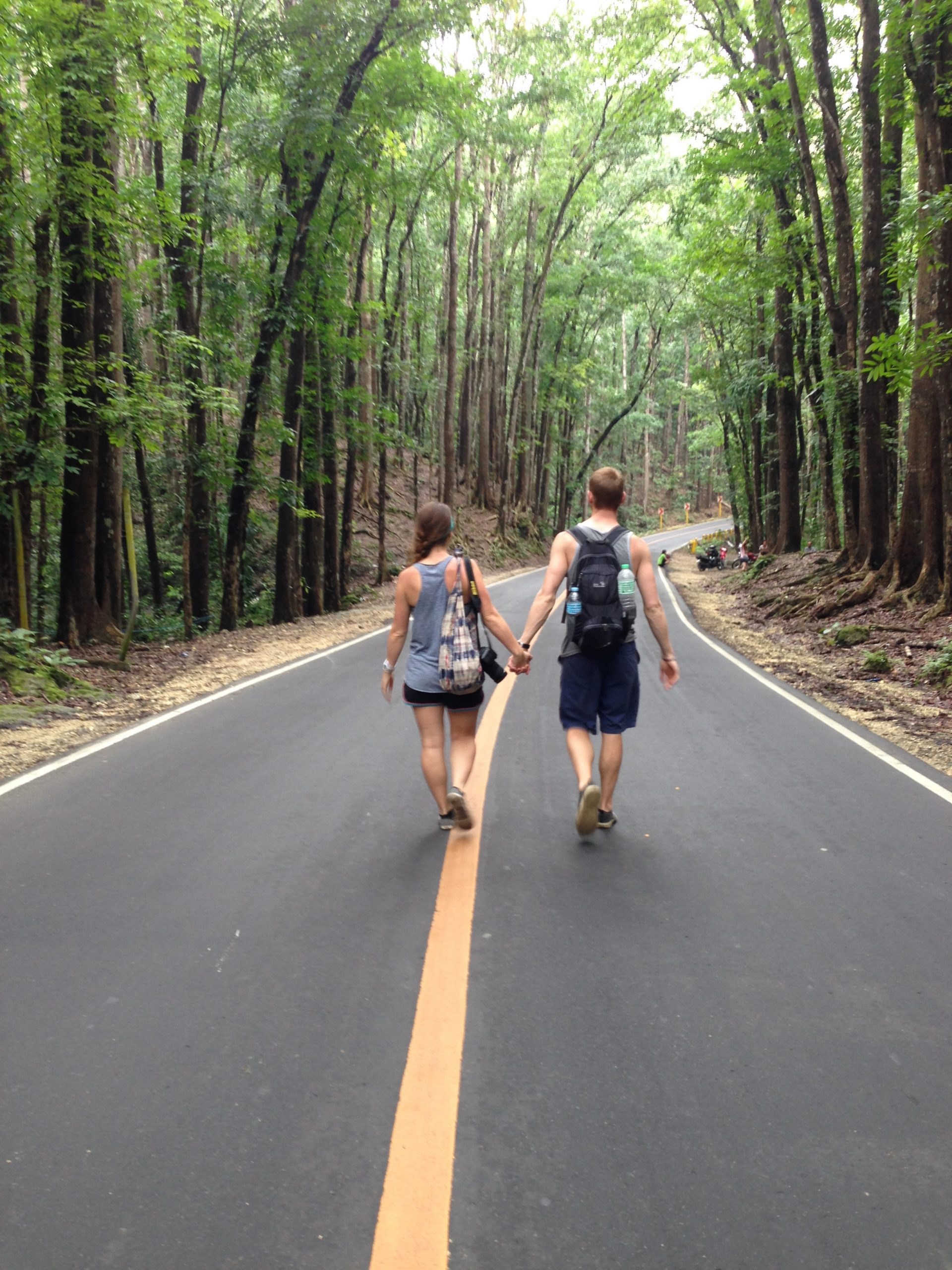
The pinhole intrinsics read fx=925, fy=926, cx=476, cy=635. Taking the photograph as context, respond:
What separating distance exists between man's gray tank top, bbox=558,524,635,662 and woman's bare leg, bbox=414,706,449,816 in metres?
0.78

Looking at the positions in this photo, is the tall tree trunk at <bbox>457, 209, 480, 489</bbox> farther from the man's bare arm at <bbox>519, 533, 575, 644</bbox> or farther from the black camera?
the black camera

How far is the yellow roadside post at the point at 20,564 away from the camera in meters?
12.8

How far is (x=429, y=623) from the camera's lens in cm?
511

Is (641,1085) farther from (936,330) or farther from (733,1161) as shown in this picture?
(936,330)

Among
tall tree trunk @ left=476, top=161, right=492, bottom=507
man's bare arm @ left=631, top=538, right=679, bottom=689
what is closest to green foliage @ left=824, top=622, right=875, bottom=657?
man's bare arm @ left=631, top=538, right=679, bottom=689

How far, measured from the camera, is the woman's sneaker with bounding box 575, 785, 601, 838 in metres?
4.93

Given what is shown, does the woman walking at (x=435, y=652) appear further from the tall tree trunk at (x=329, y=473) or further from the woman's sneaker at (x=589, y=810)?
the tall tree trunk at (x=329, y=473)

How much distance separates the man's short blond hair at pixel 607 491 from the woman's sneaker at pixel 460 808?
70.5 inches

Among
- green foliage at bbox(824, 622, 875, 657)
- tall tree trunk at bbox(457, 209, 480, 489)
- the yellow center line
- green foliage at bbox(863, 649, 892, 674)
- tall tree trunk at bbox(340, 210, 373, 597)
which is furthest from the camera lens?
tall tree trunk at bbox(457, 209, 480, 489)

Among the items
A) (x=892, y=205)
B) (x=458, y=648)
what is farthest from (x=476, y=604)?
(x=892, y=205)

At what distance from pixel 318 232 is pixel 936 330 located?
1167 centimetres

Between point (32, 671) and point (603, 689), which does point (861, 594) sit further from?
point (32, 671)

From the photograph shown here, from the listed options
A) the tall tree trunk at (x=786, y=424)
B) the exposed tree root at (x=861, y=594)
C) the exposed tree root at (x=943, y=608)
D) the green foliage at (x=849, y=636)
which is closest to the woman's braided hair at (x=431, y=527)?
the exposed tree root at (x=943, y=608)

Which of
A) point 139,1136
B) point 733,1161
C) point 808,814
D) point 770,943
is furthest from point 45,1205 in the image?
point 808,814
